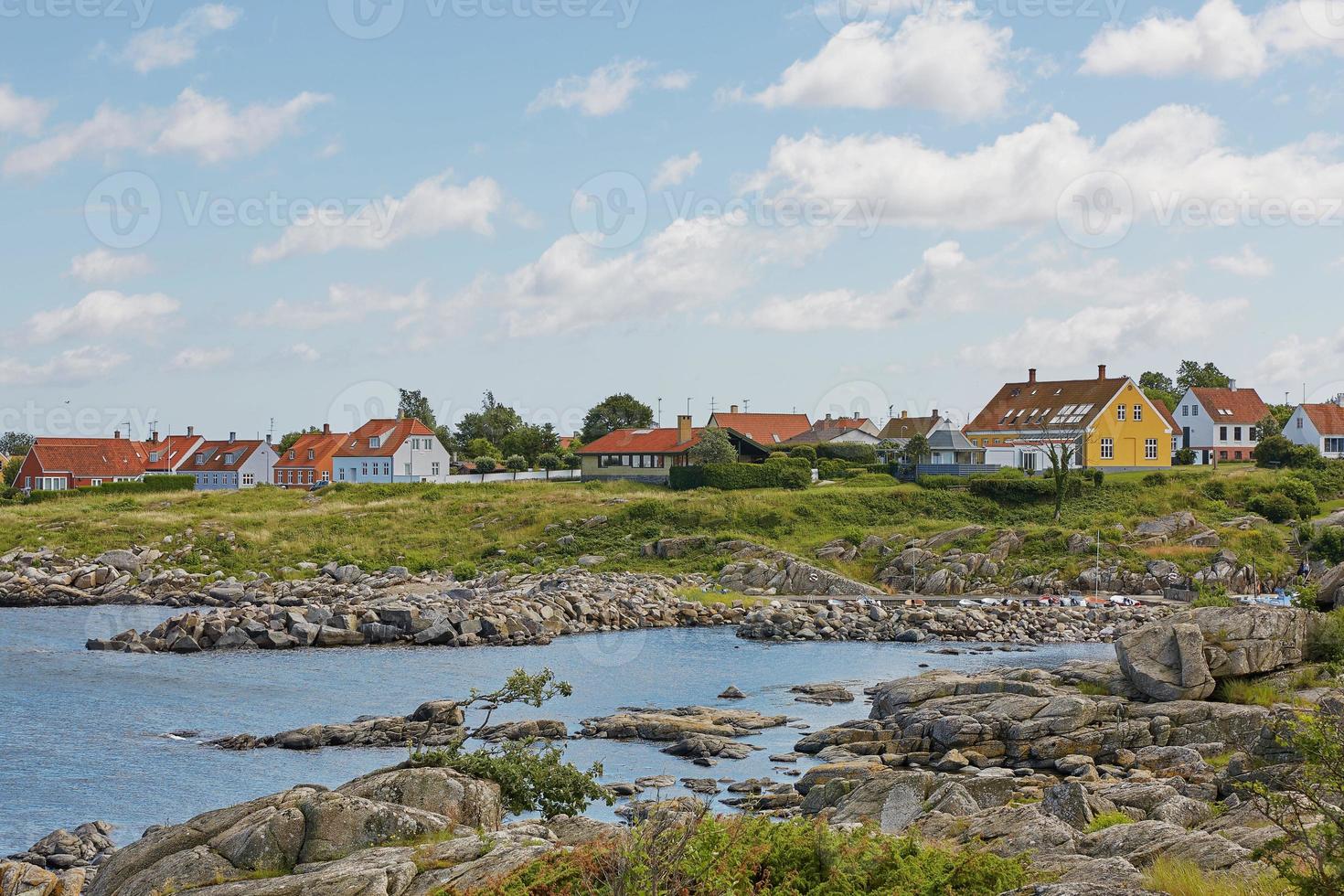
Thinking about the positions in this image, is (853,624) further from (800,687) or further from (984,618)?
(800,687)

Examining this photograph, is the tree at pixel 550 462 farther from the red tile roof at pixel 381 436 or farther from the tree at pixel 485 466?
the red tile roof at pixel 381 436

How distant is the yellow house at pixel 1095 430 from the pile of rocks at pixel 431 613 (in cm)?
2951

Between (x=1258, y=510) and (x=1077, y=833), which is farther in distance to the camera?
(x=1258, y=510)

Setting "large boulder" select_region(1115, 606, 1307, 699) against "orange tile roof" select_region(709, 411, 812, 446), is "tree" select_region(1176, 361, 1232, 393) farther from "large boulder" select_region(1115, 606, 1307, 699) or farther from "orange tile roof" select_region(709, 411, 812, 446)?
"large boulder" select_region(1115, 606, 1307, 699)

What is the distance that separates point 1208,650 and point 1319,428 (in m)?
68.8

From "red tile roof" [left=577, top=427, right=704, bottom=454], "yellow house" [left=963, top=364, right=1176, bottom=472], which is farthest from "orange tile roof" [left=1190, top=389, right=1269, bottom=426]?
"red tile roof" [left=577, top=427, right=704, bottom=454]

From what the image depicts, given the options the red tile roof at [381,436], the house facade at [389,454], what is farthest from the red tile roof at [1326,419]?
the red tile roof at [381,436]

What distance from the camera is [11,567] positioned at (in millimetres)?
62000

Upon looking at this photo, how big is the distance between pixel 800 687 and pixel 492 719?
953 cm

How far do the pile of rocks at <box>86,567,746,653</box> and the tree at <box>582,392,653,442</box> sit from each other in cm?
4958

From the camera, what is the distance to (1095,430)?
256 ft

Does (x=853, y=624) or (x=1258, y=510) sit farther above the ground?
(x=1258, y=510)

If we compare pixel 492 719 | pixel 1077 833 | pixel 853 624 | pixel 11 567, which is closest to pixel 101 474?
pixel 11 567

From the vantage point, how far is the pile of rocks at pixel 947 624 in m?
47.5
